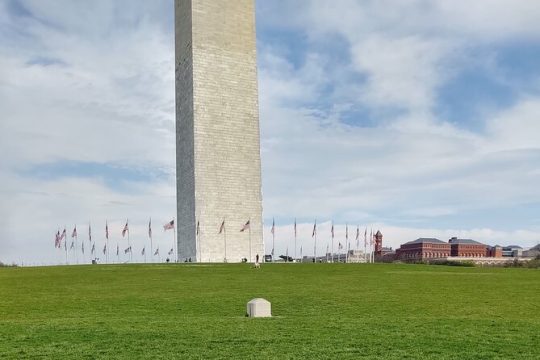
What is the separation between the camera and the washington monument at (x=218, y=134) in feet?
239

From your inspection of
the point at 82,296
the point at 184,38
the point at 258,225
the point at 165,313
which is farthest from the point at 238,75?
the point at 165,313

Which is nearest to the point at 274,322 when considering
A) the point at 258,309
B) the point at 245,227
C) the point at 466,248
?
the point at 258,309

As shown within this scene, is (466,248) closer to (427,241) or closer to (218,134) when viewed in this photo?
(427,241)

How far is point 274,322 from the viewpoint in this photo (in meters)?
17.3

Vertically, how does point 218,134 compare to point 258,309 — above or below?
above

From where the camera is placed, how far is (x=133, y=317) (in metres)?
19.3

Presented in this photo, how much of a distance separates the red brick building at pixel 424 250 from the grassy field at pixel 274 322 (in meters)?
139

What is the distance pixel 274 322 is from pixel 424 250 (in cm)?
15699

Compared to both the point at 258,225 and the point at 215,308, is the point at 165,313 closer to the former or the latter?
the point at 215,308

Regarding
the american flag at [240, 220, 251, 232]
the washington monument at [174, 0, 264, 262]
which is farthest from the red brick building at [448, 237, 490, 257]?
the american flag at [240, 220, 251, 232]

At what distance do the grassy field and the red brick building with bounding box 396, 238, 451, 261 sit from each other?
139m

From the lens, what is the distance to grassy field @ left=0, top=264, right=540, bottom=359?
12984 millimetres

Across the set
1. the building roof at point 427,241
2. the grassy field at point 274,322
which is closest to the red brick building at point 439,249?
the building roof at point 427,241

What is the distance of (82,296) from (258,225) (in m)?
49.6
